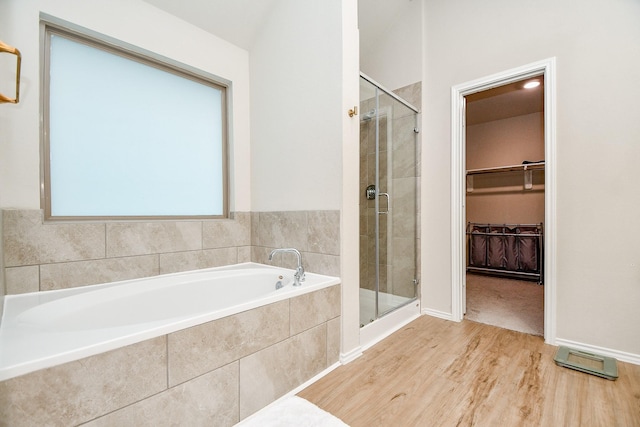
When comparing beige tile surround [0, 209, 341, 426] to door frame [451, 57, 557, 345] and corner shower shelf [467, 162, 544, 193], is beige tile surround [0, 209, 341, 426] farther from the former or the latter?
corner shower shelf [467, 162, 544, 193]

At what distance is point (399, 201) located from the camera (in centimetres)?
270

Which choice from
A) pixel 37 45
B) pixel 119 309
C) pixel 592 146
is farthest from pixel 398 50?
pixel 119 309

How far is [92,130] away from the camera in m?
1.81

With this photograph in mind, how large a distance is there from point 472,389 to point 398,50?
2970 mm

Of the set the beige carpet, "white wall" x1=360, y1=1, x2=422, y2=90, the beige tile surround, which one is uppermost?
"white wall" x1=360, y1=1, x2=422, y2=90

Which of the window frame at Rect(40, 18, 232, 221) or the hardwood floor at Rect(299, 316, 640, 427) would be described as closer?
the hardwood floor at Rect(299, 316, 640, 427)

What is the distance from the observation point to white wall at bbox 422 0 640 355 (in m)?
1.79

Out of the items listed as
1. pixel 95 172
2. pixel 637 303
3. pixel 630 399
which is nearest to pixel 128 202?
pixel 95 172

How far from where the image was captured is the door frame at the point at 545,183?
6.68 ft

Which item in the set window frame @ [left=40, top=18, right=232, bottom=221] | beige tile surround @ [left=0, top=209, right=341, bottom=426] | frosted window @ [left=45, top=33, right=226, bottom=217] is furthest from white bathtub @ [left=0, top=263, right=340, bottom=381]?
frosted window @ [left=45, top=33, right=226, bottom=217]

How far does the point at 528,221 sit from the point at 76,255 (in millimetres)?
5532

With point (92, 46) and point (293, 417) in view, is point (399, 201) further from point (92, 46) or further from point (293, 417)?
point (92, 46)

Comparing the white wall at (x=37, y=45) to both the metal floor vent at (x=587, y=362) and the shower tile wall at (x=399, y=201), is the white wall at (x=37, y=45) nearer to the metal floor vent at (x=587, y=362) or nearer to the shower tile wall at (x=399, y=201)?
the shower tile wall at (x=399, y=201)

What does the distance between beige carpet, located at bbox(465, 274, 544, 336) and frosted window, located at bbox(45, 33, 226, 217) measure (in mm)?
2697
